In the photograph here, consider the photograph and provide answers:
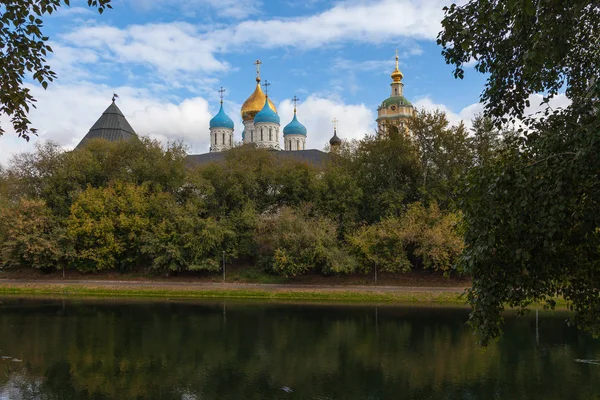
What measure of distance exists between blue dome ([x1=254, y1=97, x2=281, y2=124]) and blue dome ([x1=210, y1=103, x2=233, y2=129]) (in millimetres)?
6519

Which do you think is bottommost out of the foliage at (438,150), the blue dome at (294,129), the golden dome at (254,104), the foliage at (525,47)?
the foliage at (525,47)

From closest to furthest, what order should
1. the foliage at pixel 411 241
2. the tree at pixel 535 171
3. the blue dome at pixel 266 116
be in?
the tree at pixel 535 171
the foliage at pixel 411 241
the blue dome at pixel 266 116

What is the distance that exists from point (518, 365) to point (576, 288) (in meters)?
10.1

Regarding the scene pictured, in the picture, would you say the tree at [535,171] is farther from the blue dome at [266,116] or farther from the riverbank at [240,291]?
the blue dome at [266,116]

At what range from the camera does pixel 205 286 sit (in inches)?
1276

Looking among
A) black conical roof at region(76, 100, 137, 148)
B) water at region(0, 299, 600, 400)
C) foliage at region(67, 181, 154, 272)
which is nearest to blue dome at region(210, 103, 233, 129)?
black conical roof at region(76, 100, 137, 148)

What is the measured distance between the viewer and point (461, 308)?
89.9 feet

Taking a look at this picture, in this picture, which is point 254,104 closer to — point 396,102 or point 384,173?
point 396,102

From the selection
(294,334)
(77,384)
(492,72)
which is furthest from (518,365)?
(77,384)

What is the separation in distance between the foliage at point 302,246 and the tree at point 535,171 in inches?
922

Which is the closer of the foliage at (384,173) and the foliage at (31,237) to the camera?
the foliage at (31,237)

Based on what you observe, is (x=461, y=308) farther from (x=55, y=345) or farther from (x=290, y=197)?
(x=55, y=345)

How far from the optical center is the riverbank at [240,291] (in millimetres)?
29625

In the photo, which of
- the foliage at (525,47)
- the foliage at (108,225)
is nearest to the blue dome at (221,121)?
the foliage at (108,225)
